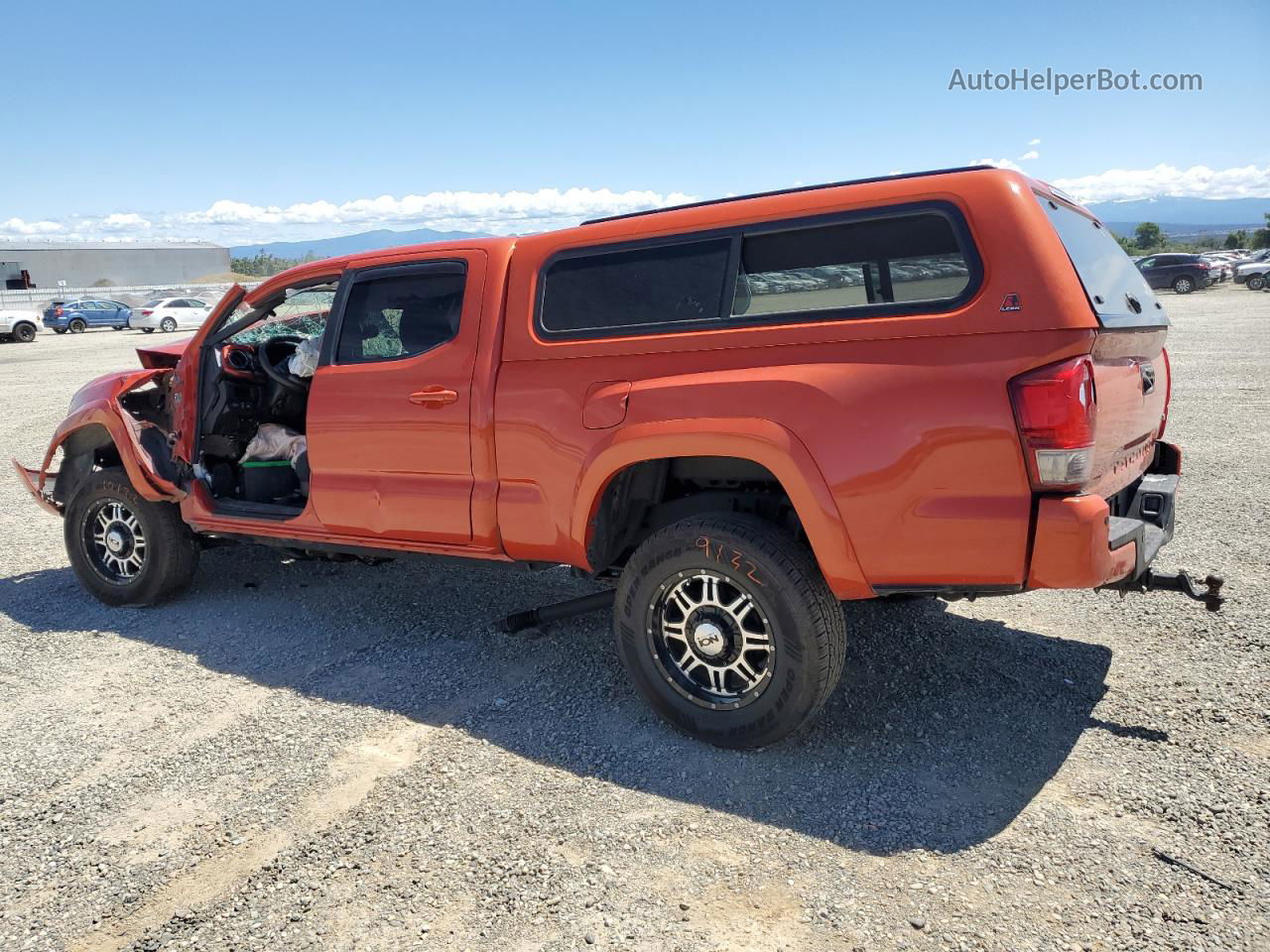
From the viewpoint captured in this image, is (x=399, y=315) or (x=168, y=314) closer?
(x=399, y=315)

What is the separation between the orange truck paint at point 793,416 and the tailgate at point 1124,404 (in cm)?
2

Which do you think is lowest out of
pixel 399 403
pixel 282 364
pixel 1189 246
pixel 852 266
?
pixel 399 403

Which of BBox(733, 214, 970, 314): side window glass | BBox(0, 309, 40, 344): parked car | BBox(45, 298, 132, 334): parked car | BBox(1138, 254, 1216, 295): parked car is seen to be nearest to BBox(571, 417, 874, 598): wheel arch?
BBox(733, 214, 970, 314): side window glass

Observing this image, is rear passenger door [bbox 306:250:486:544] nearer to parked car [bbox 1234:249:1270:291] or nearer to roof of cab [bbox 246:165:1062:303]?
roof of cab [bbox 246:165:1062:303]

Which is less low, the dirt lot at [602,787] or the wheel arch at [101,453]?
the wheel arch at [101,453]

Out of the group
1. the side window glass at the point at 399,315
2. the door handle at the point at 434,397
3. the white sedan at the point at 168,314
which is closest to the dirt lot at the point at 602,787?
the door handle at the point at 434,397

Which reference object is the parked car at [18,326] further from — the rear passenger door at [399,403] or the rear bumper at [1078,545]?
the rear bumper at [1078,545]

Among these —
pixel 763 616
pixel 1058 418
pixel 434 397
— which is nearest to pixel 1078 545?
pixel 1058 418

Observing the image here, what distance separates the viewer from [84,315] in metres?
36.2

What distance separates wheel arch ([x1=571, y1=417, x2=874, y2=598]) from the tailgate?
84 cm

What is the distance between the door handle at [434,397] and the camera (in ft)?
13.8

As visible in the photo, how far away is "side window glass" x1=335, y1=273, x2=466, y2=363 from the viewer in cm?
436

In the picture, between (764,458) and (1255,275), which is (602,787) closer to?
(764,458)

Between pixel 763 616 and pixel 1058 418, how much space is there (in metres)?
1.25
